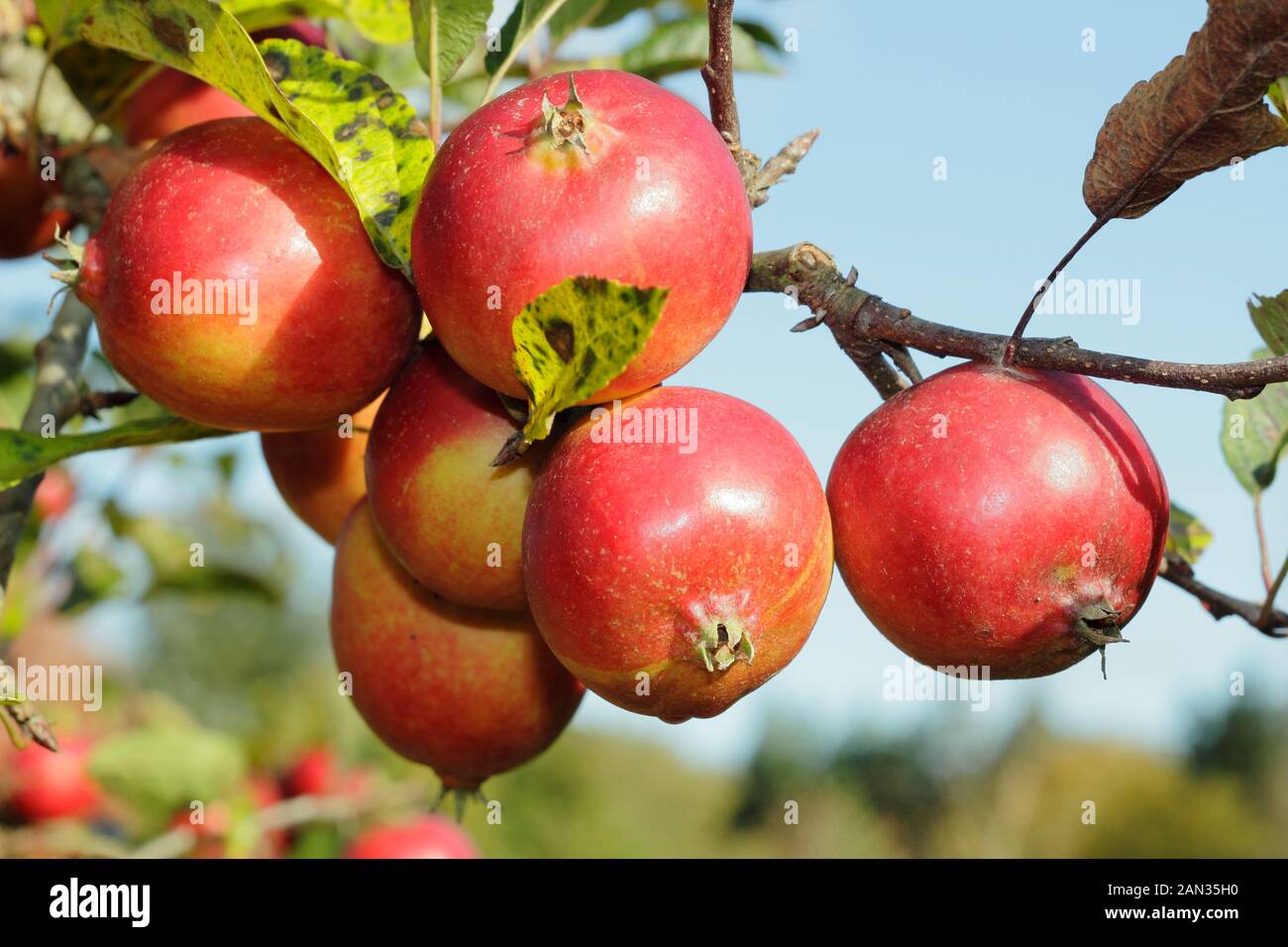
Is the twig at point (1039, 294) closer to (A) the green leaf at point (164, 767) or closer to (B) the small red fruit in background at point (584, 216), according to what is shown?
(B) the small red fruit in background at point (584, 216)

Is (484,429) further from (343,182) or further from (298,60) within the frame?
(298,60)

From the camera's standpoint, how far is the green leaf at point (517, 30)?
141 cm

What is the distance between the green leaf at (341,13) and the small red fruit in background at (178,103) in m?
0.12

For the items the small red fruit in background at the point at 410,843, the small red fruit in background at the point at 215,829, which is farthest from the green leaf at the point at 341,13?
the small red fruit in background at the point at 410,843

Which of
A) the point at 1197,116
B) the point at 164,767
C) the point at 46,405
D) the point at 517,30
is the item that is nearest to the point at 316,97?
the point at 517,30

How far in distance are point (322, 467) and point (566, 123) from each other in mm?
743

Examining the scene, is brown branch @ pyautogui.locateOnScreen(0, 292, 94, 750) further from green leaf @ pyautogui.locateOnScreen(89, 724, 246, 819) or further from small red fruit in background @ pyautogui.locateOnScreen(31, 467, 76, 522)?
green leaf @ pyautogui.locateOnScreen(89, 724, 246, 819)

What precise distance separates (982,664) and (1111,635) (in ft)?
0.40

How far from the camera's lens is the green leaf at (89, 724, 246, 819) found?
3.10m

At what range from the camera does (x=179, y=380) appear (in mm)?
1147

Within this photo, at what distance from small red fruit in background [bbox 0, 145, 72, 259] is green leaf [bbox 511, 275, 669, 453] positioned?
114cm

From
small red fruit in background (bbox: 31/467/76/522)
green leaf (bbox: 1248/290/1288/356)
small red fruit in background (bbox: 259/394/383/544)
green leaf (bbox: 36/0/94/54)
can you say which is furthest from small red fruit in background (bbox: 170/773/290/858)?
green leaf (bbox: 1248/290/1288/356)

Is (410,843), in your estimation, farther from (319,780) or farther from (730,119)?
(730,119)
